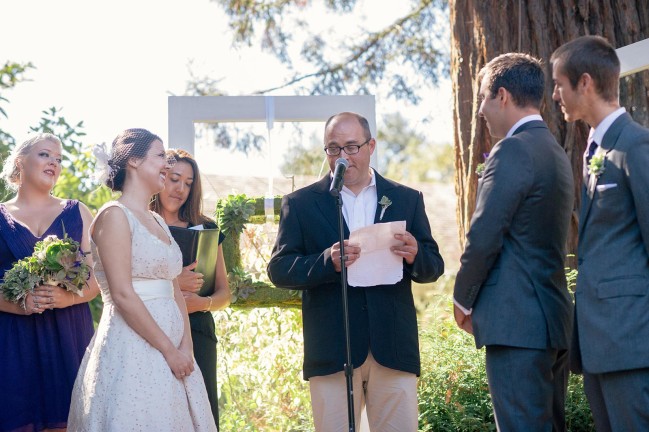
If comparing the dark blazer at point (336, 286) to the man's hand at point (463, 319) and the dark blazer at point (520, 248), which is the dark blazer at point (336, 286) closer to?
the man's hand at point (463, 319)

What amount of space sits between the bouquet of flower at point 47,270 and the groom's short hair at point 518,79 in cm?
232

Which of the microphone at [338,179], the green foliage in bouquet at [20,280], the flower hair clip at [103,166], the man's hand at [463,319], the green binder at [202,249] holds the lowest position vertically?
the man's hand at [463,319]

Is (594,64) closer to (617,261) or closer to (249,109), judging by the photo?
(617,261)

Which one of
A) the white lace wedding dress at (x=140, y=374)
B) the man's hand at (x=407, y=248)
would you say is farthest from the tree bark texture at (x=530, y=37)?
the white lace wedding dress at (x=140, y=374)

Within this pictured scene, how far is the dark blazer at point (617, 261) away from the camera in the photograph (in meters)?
3.53

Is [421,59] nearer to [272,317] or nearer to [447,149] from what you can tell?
[272,317]

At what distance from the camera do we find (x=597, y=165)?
12.1 ft

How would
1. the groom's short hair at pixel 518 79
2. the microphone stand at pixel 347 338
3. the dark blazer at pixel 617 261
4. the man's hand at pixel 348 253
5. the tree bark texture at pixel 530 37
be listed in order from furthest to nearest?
the tree bark texture at pixel 530 37, the man's hand at pixel 348 253, the microphone stand at pixel 347 338, the groom's short hair at pixel 518 79, the dark blazer at pixel 617 261

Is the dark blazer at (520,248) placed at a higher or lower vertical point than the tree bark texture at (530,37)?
lower

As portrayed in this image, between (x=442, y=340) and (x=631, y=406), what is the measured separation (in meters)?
3.21

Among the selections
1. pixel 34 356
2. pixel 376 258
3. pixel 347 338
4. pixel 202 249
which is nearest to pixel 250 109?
pixel 202 249

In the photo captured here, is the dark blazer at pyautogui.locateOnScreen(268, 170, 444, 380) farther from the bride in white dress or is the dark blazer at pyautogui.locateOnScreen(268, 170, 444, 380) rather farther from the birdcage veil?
the birdcage veil

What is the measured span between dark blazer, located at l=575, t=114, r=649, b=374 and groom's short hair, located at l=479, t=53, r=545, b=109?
43 cm

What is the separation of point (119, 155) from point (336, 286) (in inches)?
51.2
